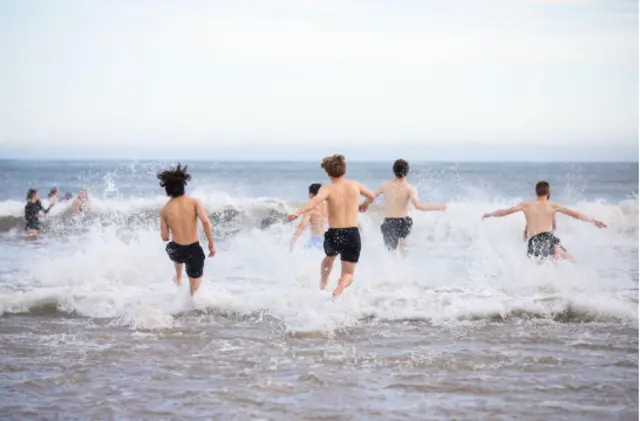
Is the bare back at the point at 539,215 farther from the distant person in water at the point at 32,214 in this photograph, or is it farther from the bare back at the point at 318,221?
the distant person in water at the point at 32,214

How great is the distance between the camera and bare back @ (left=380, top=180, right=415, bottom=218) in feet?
18.7

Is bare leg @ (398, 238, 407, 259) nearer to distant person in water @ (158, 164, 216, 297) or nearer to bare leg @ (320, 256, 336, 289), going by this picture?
bare leg @ (320, 256, 336, 289)

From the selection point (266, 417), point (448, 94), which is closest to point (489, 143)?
point (448, 94)

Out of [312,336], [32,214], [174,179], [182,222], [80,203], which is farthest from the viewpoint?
[80,203]

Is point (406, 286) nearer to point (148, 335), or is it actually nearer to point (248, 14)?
point (148, 335)

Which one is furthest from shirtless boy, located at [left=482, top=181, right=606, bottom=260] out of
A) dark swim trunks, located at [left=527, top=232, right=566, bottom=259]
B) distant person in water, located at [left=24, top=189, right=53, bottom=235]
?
distant person in water, located at [left=24, top=189, right=53, bottom=235]

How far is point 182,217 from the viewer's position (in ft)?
15.0

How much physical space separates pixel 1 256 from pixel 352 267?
15.1ft

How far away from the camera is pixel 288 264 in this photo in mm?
6422

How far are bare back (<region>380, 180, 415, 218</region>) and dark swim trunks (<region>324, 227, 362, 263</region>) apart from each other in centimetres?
120

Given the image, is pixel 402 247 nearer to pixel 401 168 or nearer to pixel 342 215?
pixel 401 168

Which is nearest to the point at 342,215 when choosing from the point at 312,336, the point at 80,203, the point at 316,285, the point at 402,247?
the point at 312,336

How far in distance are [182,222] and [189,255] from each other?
0.78 ft

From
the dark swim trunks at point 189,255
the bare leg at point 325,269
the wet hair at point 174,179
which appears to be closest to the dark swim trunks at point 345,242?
the bare leg at point 325,269
